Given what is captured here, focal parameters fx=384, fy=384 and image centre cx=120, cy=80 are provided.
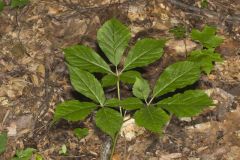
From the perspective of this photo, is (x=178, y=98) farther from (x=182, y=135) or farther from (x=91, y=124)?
(x=91, y=124)

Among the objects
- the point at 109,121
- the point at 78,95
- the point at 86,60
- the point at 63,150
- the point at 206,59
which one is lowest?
the point at 63,150

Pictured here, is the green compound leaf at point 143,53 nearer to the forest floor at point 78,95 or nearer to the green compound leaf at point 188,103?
the green compound leaf at point 188,103

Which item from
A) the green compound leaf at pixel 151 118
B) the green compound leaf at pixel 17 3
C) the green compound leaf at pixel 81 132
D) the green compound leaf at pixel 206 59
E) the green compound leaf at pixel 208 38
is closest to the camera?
the green compound leaf at pixel 151 118

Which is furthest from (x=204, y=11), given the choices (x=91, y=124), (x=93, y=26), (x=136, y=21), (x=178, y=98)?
(x=178, y=98)

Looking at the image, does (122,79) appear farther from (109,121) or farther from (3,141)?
(3,141)

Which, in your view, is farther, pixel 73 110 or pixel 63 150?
pixel 63 150

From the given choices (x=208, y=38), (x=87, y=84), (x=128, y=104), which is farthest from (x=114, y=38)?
(x=208, y=38)

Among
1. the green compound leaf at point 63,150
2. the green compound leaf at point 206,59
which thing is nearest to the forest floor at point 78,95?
the green compound leaf at point 63,150
